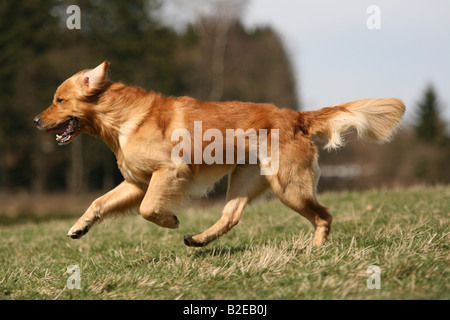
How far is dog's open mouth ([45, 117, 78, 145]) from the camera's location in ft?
16.8

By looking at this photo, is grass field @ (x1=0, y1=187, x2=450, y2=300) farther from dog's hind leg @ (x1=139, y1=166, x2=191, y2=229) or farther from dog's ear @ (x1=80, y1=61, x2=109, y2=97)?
dog's ear @ (x1=80, y1=61, x2=109, y2=97)

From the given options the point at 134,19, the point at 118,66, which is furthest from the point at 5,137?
the point at 134,19

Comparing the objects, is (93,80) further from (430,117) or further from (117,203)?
(430,117)

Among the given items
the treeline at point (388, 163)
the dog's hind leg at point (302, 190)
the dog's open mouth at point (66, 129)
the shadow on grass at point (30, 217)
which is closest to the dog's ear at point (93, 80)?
the dog's open mouth at point (66, 129)

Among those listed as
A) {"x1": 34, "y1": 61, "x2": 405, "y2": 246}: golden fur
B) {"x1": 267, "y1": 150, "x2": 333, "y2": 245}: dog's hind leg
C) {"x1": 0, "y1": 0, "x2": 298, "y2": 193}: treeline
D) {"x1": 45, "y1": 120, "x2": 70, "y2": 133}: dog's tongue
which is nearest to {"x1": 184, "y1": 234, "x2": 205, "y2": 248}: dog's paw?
{"x1": 34, "y1": 61, "x2": 405, "y2": 246}: golden fur

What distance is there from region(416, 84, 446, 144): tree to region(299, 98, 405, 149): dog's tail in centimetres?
2790

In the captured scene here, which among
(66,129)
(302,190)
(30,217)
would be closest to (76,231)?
(66,129)

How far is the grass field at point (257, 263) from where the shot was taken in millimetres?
3521

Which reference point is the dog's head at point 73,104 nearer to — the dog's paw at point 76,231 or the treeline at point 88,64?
Answer: the dog's paw at point 76,231

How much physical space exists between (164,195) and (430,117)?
3394 centimetres

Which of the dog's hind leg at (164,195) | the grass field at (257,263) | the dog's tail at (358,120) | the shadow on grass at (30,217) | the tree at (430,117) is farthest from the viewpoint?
the tree at (430,117)

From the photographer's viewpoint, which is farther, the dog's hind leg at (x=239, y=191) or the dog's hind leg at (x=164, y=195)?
the dog's hind leg at (x=239, y=191)

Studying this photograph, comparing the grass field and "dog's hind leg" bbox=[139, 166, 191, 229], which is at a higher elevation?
"dog's hind leg" bbox=[139, 166, 191, 229]

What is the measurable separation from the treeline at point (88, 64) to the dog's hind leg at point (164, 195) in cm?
2026
